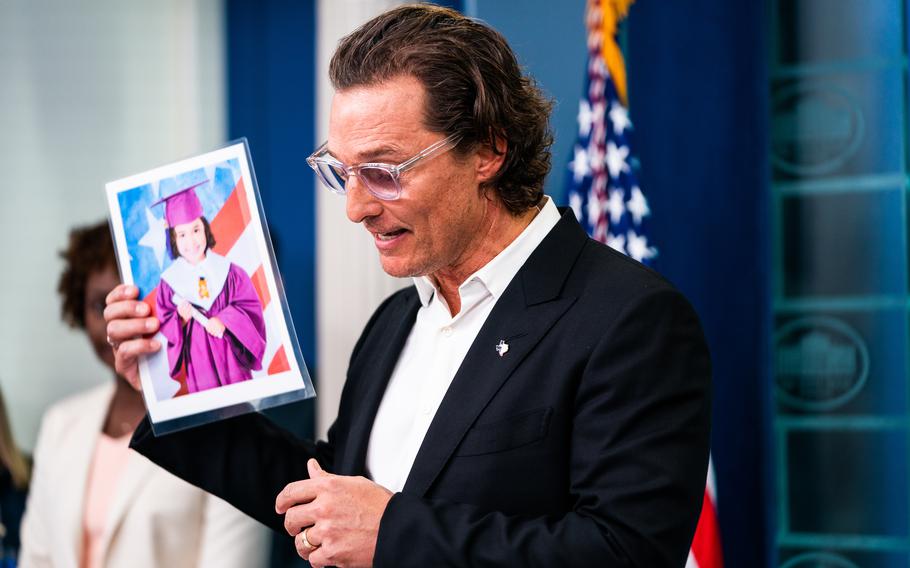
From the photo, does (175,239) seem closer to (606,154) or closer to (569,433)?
(569,433)

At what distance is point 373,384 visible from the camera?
1.78 metres

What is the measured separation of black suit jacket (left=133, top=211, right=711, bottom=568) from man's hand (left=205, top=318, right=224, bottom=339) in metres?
0.42

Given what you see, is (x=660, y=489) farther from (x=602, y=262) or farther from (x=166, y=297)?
(x=166, y=297)

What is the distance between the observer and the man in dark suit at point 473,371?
1430 millimetres

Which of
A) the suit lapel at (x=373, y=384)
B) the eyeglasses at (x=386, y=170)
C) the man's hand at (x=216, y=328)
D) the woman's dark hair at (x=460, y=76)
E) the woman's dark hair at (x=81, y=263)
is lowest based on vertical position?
the suit lapel at (x=373, y=384)

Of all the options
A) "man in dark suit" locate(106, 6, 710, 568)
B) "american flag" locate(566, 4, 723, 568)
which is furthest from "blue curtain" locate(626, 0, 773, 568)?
"man in dark suit" locate(106, 6, 710, 568)

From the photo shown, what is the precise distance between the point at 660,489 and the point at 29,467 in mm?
2959

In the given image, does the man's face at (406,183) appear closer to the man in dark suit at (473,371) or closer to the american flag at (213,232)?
the man in dark suit at (473,371)

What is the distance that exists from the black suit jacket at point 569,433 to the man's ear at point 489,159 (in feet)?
0.47

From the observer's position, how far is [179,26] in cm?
425

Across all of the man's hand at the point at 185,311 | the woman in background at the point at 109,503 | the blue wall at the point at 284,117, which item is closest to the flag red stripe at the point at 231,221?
the man's hand at the point at 185,311

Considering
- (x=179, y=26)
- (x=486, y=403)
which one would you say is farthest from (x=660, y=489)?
(x=179, y=26)

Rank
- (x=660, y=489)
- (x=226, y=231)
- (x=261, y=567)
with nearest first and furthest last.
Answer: (x=660, y=489), (x=226, y=231), (x=261, y=567)

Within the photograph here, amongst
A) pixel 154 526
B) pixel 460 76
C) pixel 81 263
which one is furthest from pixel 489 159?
pixel 81 263
